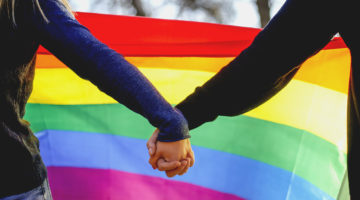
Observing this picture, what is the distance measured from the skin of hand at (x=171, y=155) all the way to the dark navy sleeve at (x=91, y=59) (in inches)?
4.2

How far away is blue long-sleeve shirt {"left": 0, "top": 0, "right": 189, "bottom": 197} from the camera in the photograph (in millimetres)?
910

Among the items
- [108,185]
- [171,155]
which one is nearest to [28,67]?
[171,155]

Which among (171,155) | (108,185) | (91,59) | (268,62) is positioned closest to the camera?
(91,59)

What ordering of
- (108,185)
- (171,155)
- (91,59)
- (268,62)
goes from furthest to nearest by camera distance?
1. (108,185)
2. (268,62)
3. (171,155)
4. (91,59)

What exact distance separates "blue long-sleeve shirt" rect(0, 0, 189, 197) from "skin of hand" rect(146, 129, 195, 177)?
0.21 feet

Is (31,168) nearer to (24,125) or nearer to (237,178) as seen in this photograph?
(24,125)

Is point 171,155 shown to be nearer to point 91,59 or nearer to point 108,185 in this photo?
point 91,59

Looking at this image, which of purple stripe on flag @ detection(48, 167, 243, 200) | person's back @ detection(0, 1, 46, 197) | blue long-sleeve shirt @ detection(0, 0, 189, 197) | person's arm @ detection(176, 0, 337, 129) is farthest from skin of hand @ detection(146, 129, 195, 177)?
purple stripe on flag @ detection(48, 167, 243, 200)

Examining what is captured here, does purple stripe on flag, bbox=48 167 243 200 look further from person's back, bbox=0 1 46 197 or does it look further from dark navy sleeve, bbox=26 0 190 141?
dark navy sleeve, bbox=26 0 190 141

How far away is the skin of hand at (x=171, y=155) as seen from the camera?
106 cm

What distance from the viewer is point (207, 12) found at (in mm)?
8758

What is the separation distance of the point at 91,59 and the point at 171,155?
1.18 ft

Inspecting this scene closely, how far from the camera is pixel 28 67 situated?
101 centimetres

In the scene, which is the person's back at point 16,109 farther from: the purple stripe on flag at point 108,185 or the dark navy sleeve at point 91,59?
the purple stripe on flag at point 108,185
